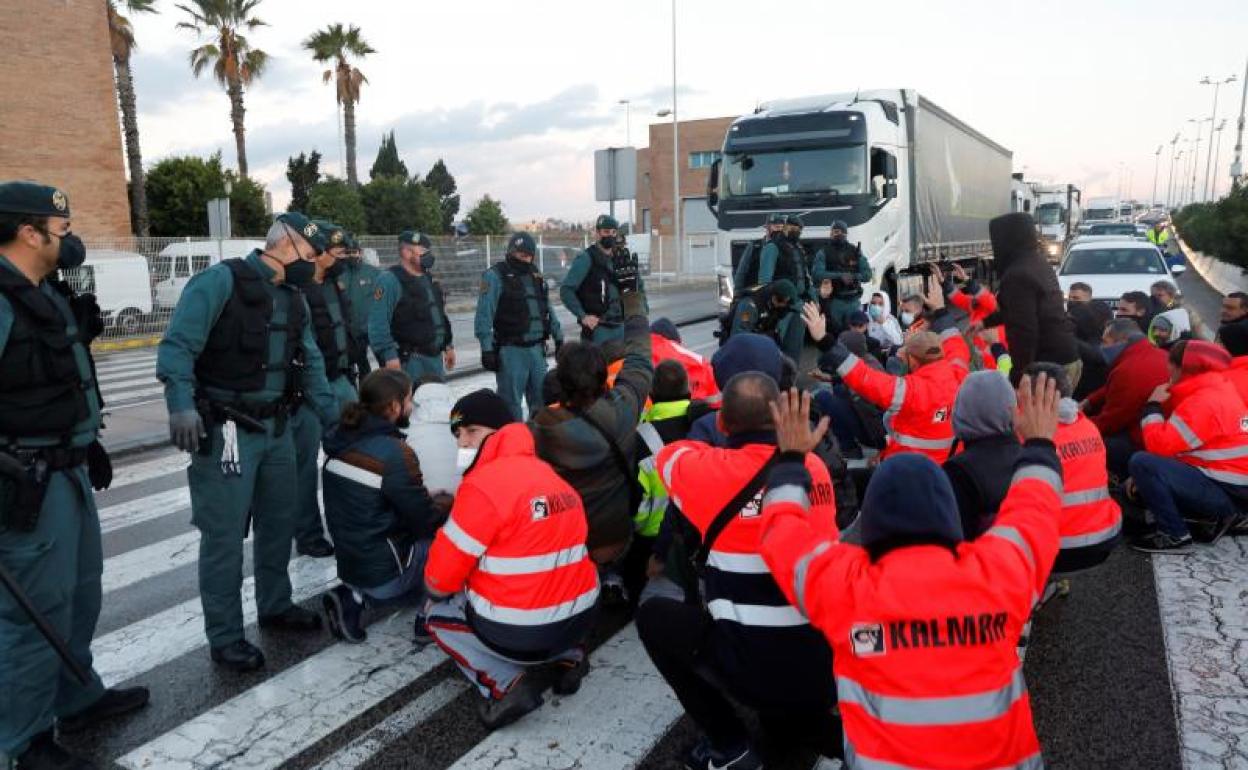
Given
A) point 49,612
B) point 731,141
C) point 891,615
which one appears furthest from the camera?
point 731,141

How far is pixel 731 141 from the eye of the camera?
14586 mm

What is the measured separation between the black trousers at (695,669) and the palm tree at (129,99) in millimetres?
31312

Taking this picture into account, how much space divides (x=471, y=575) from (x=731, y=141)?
12.2m

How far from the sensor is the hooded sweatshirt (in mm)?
4500

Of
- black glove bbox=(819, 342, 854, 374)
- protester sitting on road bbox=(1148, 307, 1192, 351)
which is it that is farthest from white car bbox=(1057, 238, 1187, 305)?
black glove bbox=(819, 342, 854, 374)

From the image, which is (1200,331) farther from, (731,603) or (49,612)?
(49,612)

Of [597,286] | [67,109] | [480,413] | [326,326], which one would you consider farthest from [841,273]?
[67,109]

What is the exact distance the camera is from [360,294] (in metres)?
7.34

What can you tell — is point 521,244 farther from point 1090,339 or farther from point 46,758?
point 1090,339

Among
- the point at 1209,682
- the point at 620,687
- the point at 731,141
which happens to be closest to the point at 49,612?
the point at 620,687

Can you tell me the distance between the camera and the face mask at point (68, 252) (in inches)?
133

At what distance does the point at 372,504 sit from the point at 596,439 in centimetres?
112

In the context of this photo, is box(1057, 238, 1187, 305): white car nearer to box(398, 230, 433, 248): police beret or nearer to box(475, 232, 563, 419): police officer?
box(475, 232, 563, 419): police officer

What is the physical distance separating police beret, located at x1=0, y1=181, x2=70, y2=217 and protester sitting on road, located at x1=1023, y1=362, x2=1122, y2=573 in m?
4.18
